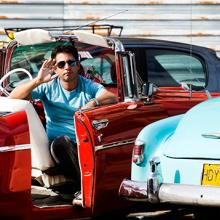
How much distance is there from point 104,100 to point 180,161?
1260 millimetres

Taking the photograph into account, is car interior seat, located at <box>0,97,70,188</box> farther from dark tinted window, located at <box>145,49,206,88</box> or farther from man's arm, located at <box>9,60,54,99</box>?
dark tinted window, located at <box>145,49,206,88</box>

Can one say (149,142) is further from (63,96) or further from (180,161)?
(63,96)

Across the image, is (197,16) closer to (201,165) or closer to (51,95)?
(51,95)

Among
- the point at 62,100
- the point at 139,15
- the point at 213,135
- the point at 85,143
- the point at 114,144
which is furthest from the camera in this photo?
the point at 139,15

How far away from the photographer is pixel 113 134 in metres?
8.05

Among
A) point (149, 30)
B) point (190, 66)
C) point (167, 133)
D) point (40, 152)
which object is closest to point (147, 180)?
point (167, 133)

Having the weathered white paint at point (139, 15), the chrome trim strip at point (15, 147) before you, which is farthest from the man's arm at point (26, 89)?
the weathered white paint at point (139, 15)

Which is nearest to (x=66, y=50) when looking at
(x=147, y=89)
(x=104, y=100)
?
(x=104, y=100)

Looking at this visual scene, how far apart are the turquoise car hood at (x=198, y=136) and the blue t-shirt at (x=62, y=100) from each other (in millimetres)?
1049

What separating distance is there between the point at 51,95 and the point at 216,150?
185cm

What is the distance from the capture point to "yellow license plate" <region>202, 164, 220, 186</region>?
713cm

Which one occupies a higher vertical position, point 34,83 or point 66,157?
point 34,83

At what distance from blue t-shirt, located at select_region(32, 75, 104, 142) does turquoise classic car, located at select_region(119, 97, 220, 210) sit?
0.78m

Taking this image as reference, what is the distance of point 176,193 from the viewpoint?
23.7ft
